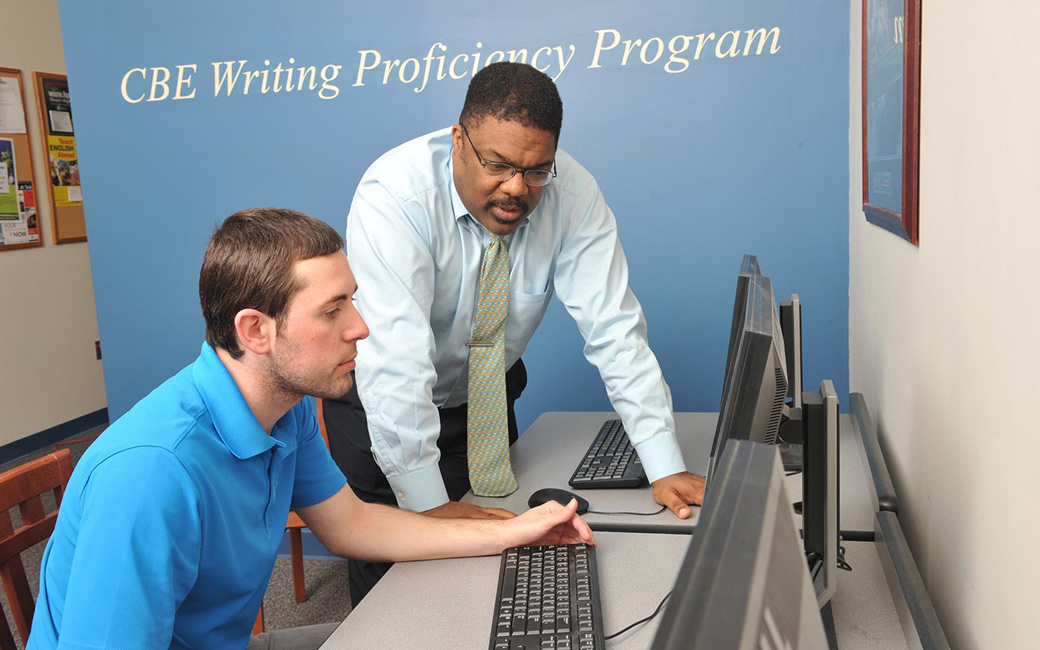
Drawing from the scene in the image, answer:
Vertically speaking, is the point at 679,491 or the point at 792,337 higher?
the point at 792,337

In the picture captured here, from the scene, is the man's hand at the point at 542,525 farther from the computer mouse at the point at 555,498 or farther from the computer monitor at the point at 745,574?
the computer monitor at the point at 745,574

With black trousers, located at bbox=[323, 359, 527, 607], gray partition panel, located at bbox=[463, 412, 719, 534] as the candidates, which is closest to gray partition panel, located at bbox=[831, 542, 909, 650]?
gray partition panel, located at bbox=[463, 412, 719, 534]

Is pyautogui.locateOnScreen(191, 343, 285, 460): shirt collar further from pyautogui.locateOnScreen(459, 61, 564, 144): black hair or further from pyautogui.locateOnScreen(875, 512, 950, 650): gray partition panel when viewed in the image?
pyautogui.locateOnScreen(875, 512, 950, 650): gray partition panel

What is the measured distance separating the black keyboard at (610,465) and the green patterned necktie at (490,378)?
140 millimetres

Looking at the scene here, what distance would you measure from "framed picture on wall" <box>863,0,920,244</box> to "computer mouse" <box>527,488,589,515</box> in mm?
693

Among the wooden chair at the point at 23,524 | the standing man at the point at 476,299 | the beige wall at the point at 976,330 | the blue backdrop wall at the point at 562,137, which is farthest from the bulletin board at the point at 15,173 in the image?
the beige wall at the point at 976,330

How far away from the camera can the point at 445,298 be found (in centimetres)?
183

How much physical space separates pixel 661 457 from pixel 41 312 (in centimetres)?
424

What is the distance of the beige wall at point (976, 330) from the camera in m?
0.73

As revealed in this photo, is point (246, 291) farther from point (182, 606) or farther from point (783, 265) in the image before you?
point (783, 265)

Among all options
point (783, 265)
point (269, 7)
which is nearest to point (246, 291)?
point (783, 265)

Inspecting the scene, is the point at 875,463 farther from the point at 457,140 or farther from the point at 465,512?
the point at 457,140

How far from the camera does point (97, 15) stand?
3.03m

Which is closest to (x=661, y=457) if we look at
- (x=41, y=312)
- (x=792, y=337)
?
(x=792, y=337)
